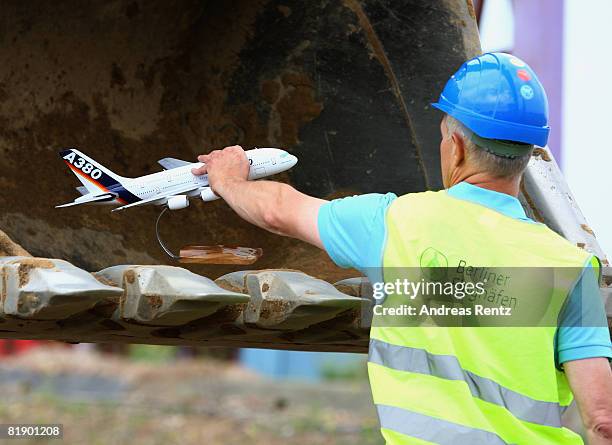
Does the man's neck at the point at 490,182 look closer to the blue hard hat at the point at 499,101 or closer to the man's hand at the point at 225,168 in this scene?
the blue hard hat at the point at 499,101

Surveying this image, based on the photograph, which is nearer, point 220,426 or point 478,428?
point 478,428

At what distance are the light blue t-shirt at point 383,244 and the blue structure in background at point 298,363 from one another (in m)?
6.38

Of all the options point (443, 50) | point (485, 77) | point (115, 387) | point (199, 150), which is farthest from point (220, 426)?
point (485, 77)

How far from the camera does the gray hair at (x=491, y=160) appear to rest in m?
1.42

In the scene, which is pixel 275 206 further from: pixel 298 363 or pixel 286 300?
pixel 298 363

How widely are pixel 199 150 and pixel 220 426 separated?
3304mm

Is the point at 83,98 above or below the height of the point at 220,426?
above

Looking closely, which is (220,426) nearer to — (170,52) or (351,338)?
(170,52)

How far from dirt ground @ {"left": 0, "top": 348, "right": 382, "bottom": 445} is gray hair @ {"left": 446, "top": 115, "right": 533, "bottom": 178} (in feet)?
15.3

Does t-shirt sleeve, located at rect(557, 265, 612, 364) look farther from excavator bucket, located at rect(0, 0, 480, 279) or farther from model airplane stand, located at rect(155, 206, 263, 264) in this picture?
excavator bucket, located at rect(0, 0, 480, 279)

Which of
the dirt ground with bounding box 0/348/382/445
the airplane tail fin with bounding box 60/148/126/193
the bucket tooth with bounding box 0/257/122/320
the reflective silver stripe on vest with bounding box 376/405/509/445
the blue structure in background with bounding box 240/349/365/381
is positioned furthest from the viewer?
the blue structure in background with bounding box 240/349/365/381

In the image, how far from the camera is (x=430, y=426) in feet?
4.34

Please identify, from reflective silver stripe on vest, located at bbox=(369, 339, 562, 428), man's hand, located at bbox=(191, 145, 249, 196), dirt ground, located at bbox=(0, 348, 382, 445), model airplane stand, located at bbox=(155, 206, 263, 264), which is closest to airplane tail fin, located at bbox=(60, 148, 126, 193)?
model airplane stand, located at bbox=(155, 206, 263, 264)

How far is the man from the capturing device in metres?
1.31
